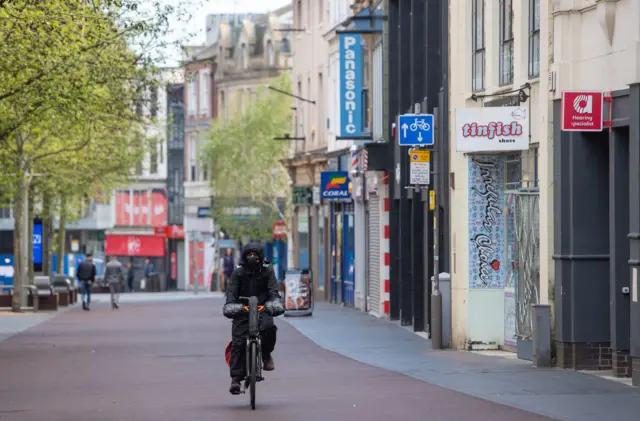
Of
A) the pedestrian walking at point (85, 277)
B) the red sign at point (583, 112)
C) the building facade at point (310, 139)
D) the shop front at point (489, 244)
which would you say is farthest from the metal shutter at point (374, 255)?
the red sign at point (583, 112)

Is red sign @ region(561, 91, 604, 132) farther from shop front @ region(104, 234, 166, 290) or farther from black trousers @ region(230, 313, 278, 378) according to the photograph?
shop front @ region(104, 234, 166, 290)

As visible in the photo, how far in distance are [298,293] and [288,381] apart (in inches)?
772

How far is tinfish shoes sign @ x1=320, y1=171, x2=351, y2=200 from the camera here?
45750 mm

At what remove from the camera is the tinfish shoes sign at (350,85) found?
41.4 metres

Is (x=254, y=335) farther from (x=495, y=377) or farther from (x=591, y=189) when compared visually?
(x=591, y=189)

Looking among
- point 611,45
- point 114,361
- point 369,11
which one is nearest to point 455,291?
point 114,361

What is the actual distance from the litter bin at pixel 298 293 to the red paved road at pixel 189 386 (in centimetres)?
750

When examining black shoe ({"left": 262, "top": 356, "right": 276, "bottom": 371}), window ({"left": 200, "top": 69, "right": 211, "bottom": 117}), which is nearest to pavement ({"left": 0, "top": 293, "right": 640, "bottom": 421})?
black shoe ({"left": 262, "top": 356, "right": 276, "bottom": 371})

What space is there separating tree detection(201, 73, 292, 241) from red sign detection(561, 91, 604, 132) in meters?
54.4

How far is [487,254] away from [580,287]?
4971 millimetres

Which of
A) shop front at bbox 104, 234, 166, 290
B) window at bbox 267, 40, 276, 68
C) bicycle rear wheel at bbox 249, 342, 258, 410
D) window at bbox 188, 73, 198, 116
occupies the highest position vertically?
window at bbox 267, 40, 276, 68

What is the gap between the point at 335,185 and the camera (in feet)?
151

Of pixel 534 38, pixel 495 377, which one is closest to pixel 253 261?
pixel 495 377

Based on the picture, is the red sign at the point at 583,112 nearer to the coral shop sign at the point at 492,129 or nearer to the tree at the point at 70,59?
the coral shop sign at the point at 492,129
